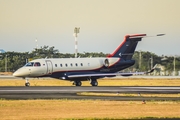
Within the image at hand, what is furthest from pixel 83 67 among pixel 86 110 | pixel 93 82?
pixel 86 110

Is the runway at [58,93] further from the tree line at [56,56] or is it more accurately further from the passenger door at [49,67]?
the tree line at [56,56]

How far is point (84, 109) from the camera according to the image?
33156mm

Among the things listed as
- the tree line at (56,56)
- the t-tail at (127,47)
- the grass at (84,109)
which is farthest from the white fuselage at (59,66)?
the tree line at (56,56)

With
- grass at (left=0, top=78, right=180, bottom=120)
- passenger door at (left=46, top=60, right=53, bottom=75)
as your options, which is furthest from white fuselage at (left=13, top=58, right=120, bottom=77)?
grass at (left=0, top=78, right=180, bottom=120)

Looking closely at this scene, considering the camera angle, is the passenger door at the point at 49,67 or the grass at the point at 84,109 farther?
the passenger door at the point at 49,67

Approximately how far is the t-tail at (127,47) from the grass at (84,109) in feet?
112

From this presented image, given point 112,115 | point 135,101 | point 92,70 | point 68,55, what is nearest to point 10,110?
point 112,115

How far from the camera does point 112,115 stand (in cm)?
2986

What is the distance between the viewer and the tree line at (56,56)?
144000mm

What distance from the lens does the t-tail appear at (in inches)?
2852

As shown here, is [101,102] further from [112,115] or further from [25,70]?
[25,70]

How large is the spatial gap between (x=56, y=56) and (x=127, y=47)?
8402 centimetres

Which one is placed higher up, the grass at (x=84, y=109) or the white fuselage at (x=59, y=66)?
the white fuselage at (x=59, y=66)

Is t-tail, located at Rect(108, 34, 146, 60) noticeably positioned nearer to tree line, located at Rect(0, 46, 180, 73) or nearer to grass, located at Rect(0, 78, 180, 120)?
grass, located at Rect(0, 78, 180, 120)
